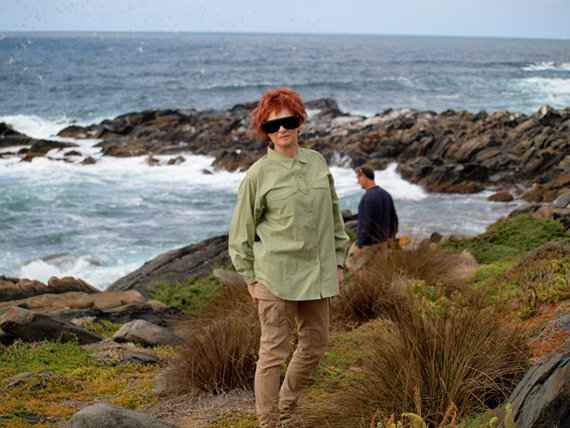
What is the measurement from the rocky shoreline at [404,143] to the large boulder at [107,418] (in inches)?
652

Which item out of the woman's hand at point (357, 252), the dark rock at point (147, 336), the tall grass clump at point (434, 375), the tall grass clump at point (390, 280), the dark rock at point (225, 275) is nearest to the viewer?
the tall grass clump at point (434, 375)

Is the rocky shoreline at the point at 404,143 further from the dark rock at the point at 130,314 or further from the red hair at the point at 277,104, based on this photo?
the red hair at the point at 277,104

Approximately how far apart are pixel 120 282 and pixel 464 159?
1580 centimetres

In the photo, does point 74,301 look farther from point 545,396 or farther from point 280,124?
point 545,396

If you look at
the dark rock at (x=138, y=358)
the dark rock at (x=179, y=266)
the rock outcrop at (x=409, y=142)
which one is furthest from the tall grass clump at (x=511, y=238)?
the rock outcrop at (x=409, y=142)

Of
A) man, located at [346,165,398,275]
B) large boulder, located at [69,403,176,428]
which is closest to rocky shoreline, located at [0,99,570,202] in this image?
man, located at [346,165,398,275]

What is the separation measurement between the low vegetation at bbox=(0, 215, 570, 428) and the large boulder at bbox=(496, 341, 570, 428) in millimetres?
340

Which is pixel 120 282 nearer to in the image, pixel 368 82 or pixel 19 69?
pixel 368 82

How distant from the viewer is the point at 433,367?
3219 mm

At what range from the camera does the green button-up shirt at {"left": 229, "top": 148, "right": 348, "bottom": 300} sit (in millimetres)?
3451

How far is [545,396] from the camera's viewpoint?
2299mm

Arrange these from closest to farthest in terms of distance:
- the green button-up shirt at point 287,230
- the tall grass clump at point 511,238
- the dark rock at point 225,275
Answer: the green button-up shirt at point 287,230 → the dark rock at point 225,275 → the tall grass clump at point 511,238

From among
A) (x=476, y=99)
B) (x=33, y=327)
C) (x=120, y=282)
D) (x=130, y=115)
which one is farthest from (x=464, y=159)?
(x=476, y=99)

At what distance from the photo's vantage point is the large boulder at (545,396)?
2221 mm
